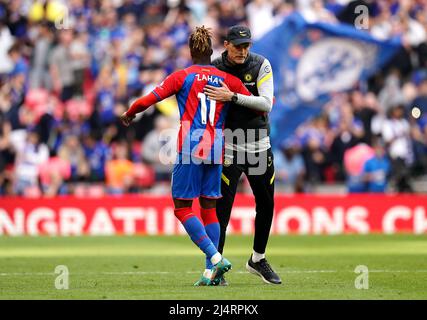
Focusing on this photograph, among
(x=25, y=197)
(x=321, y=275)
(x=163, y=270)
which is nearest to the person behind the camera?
(x=321, y=275)

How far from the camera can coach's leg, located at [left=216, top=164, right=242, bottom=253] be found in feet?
36.7

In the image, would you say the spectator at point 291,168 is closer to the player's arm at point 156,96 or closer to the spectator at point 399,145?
the spectator at point 399,145

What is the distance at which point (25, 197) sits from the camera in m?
22.2

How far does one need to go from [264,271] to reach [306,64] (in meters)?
12.6

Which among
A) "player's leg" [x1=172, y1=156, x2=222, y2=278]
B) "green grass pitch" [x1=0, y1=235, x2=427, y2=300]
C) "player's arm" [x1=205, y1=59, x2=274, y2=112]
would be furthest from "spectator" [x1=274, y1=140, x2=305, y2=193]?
"player's leg" [x1=172, y1=156, x2=222, y2=278]

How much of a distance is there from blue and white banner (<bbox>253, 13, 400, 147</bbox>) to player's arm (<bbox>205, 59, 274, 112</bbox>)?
12.0m

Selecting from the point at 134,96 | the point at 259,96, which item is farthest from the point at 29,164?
the point at 259,96

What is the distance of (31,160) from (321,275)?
38.7 ft

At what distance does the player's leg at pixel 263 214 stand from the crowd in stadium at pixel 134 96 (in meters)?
11.4

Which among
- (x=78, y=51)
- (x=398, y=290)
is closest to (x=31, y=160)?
(x=78, y=51)

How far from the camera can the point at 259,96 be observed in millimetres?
10984

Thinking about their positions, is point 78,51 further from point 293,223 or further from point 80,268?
point 80,268

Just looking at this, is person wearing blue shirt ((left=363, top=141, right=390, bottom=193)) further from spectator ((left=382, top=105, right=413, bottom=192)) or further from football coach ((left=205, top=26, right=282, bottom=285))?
football coach ((left=205, top=26, right=282, bottom=285))

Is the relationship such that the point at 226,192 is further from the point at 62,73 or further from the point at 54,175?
the point at 62,73
